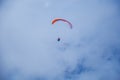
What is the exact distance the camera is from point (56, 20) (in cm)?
1683

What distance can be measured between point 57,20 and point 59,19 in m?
0.25

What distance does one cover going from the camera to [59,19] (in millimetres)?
16766

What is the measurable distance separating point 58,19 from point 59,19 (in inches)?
4.6

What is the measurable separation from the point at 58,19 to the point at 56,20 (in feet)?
0.82

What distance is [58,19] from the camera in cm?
1680

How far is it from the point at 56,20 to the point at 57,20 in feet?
0.48

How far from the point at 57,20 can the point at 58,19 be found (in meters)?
0.17

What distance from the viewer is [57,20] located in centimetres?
1673
